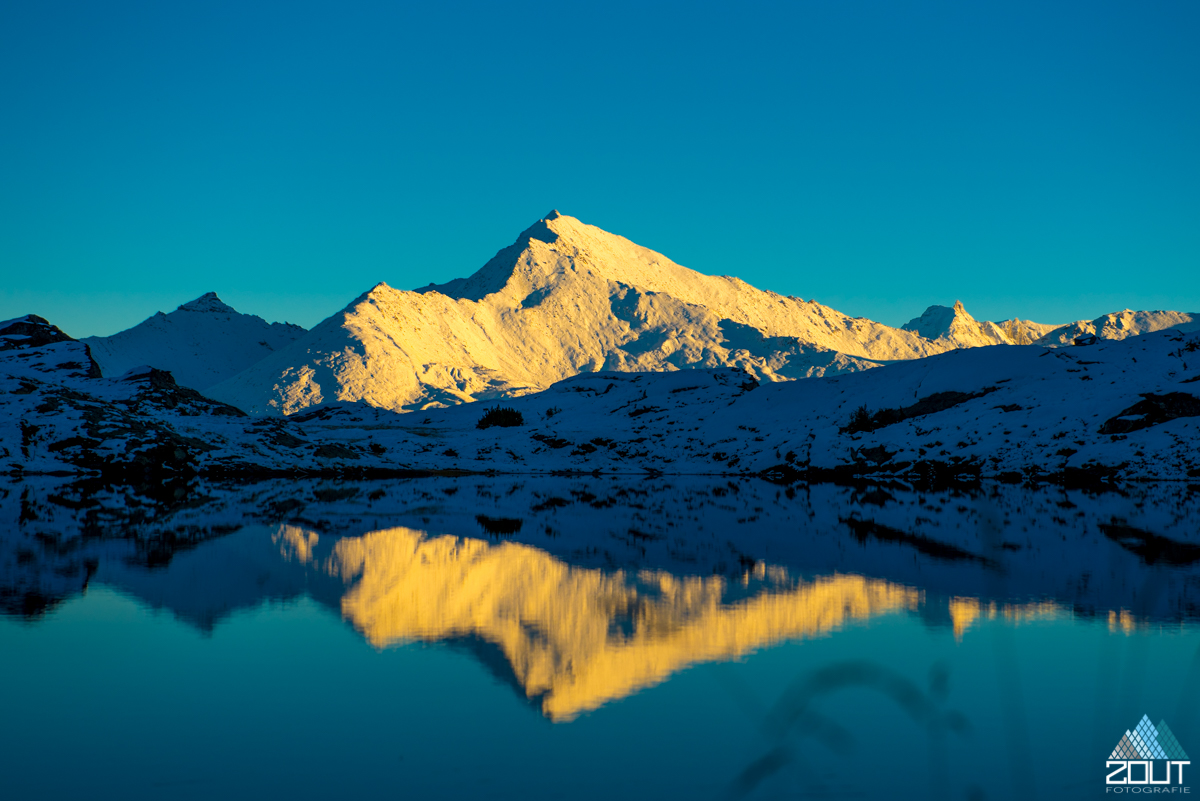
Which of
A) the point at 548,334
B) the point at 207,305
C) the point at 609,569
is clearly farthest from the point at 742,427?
the point at 207,305

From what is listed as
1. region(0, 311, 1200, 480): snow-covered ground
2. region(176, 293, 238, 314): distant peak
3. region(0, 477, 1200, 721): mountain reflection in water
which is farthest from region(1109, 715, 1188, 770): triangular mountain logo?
region(176, 293, 238, 314): distant peak

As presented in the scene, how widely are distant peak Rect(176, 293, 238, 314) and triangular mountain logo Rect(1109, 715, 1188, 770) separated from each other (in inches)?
7094

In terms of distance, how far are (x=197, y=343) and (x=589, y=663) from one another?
538 feet

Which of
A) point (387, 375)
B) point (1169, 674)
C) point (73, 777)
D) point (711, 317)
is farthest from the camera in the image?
point (711, 317)

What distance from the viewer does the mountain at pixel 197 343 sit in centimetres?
14600

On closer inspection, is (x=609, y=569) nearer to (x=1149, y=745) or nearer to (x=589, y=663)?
(x=589, y=663)

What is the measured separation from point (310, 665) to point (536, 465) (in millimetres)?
38858

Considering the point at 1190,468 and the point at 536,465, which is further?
the point at 536,465

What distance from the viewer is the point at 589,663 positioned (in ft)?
25.5

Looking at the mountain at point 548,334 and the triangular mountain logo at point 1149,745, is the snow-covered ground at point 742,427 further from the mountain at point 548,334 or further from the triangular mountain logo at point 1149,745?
the mountain at point 548,334

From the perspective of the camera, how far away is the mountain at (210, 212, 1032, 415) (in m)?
118

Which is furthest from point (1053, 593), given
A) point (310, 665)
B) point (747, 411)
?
point (747, 411)

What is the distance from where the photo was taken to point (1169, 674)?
7367 mm

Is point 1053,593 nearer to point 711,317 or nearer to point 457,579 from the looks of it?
point 457,579
